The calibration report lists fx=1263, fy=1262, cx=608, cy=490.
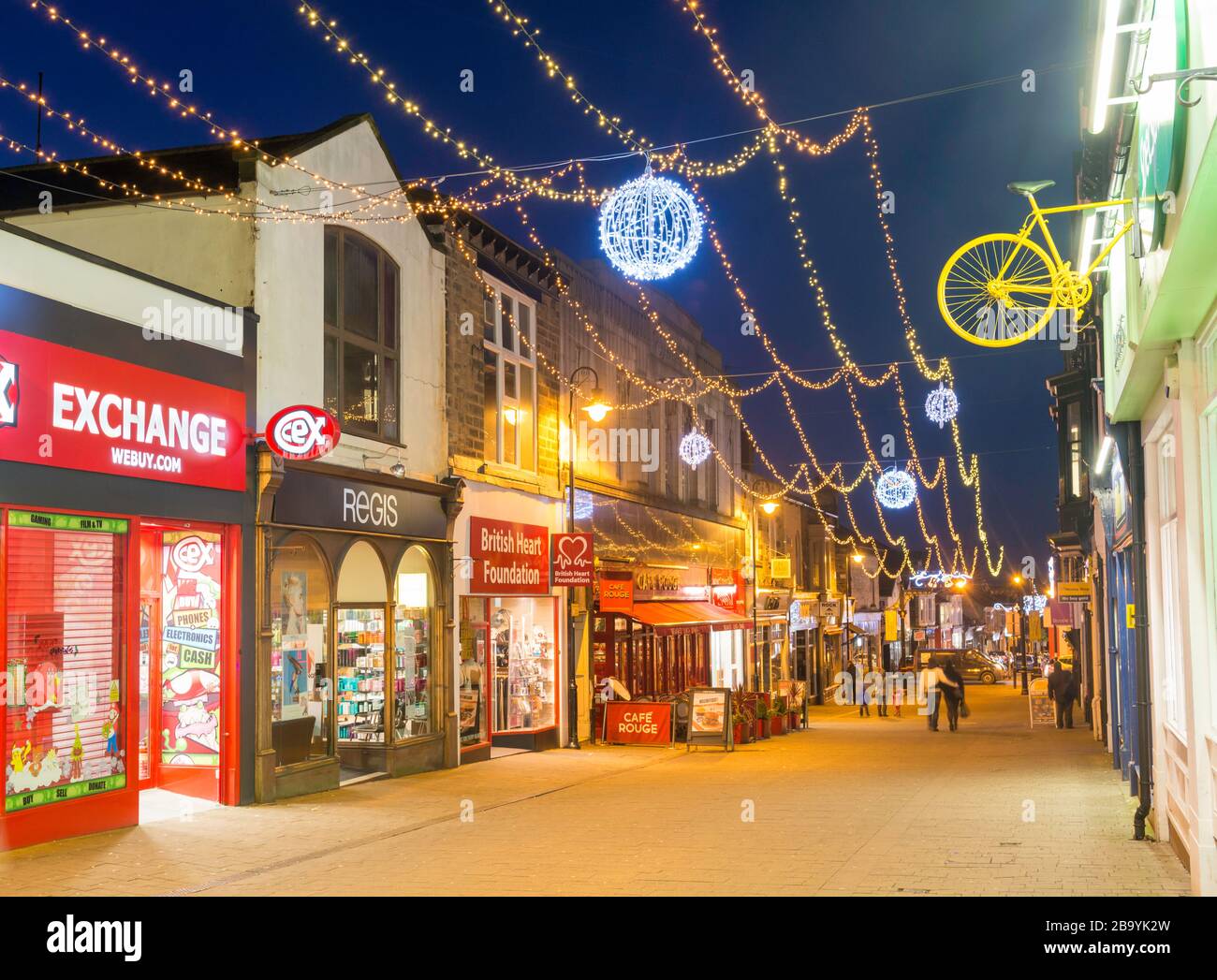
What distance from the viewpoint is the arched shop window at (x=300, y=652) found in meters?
15.2

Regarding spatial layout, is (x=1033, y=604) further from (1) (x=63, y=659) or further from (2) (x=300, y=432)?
(1) (x=63, y=659)

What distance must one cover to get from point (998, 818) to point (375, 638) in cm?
864

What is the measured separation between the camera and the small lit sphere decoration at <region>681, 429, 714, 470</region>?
A: 104 ft

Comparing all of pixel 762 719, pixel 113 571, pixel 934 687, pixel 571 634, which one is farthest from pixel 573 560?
pixel 113 571

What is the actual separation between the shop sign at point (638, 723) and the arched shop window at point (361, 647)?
7406mm

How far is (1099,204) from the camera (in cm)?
937

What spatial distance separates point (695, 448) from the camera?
32219 millimetres

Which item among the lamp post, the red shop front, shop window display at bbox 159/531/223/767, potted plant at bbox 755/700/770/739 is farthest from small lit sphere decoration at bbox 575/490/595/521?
shop window display at bbox 159/531/223/767

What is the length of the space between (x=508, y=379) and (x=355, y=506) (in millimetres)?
6214

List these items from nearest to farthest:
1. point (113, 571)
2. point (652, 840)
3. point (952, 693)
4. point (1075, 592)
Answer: point (652, 840) → point (113, 571) → point (1075, 592) → point (952, 693)

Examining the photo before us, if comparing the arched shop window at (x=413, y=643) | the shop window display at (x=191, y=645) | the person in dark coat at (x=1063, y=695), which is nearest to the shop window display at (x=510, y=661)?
the arched shop window at (x=413, y=643)

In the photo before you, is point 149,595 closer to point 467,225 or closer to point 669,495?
point 467,225

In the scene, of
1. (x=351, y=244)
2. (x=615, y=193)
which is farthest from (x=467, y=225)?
(x=615, y=193)

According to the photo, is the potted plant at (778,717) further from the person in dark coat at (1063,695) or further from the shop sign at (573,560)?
the shop sign at (573,560)
